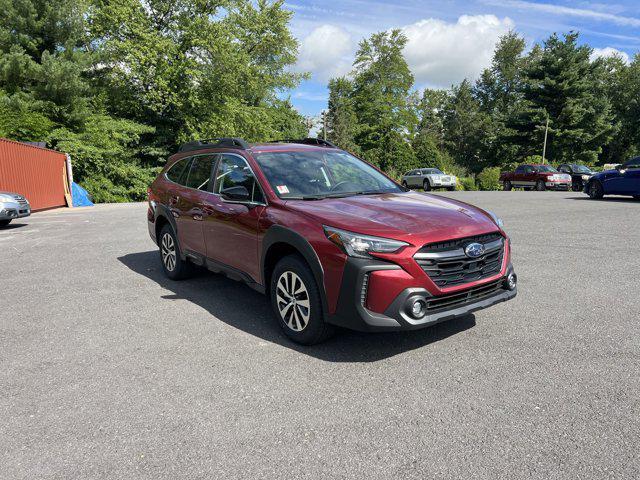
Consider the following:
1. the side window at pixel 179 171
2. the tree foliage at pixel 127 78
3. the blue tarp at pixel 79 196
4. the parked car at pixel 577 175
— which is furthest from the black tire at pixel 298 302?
the parked car at pixel 577 175

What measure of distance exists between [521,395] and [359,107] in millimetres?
59168

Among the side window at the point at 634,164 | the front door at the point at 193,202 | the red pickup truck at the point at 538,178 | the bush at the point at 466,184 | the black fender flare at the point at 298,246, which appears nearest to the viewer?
the black fender flare at the point at 298,246

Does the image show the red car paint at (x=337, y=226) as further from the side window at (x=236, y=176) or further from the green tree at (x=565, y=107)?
the green tree at (x=565, y=107)

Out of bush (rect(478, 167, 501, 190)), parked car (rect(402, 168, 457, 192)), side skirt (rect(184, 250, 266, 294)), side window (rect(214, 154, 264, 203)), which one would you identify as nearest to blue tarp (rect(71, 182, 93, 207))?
side skirt (rect(184, 250, 266, 294))

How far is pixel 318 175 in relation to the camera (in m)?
4.68

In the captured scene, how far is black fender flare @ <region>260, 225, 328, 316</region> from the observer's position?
3.55 metres

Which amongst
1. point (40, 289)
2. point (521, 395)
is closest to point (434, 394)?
point (521, 395)

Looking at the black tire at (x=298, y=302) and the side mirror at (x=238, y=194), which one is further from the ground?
the side mirror at (x=238, y=194)

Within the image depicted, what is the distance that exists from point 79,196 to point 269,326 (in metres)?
22.7

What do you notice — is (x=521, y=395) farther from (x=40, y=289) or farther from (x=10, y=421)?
(x=40, y=289)

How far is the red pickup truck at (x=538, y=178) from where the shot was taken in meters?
26.5

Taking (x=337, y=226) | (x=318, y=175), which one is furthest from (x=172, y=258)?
(x=337, y=226)

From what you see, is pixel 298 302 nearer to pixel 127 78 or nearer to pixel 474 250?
pixel 474 250

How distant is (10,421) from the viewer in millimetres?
2861
